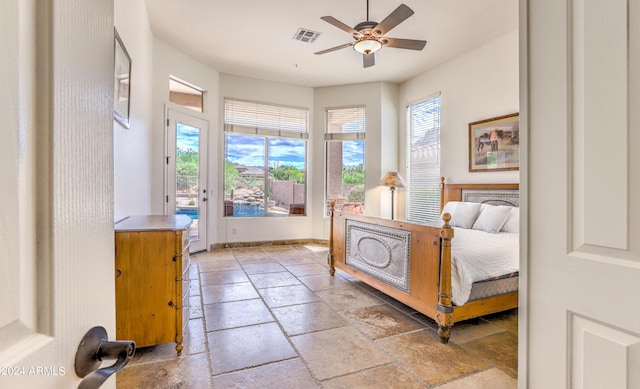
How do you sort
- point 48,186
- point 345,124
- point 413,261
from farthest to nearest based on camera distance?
point 345,124
point 413,261
point 48,186

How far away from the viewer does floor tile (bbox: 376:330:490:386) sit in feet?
6.32

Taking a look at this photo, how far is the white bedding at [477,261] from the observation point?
2.34 metres

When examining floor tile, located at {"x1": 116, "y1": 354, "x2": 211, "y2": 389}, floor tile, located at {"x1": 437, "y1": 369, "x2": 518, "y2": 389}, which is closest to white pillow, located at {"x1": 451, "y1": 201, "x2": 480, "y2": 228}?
floor tile, located at {"x1": 437, "y1": 369, "x2": 518, "y2": 389}

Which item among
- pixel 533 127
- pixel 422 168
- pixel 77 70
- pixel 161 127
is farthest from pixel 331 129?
pixel 77 70

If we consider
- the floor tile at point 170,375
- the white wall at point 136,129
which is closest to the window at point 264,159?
the white wall at point 136,129

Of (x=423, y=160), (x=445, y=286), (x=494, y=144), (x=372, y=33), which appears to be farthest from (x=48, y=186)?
(x=423, y=160)

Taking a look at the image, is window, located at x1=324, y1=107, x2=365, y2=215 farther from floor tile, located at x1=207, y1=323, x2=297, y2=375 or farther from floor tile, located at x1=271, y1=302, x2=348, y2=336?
floor tile, located at x1=207, y1=323, x2=297, y2=375

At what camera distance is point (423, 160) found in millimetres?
5453

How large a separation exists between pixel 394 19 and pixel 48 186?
304 centimetres

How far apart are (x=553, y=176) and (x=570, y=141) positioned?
0.10 m

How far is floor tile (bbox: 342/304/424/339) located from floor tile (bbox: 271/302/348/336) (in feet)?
0.48

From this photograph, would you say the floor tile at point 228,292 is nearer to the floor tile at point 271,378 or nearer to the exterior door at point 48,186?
the floor tile at point 271,378

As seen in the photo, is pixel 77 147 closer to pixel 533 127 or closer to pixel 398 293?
pixel 533 127

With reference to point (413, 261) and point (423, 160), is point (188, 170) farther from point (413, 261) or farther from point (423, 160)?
point (423, 160)
